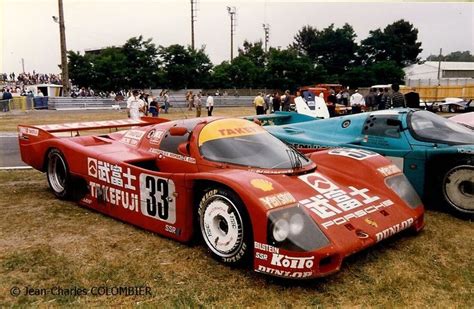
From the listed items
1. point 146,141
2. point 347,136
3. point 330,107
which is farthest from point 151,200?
point 330,107

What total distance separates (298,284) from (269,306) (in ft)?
1.49

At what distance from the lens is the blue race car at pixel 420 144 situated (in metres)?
5.76

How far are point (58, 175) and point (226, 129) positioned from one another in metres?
2.94

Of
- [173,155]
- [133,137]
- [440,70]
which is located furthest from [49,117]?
[440,70]

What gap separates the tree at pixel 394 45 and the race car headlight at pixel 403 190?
50965 millimetres

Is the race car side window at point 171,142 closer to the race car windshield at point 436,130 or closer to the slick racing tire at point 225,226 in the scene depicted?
the slick racing tire at point 225,226

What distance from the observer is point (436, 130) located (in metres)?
6.39

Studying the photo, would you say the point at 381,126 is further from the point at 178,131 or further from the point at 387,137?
the point at 178,131

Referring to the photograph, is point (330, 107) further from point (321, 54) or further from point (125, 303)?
point (321, 54)

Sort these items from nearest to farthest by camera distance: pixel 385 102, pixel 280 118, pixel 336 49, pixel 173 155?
pixel 173 155 < pixel 280 118 < pixel 385 102 < pixel 336 49

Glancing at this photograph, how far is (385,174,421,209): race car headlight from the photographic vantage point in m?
5.00

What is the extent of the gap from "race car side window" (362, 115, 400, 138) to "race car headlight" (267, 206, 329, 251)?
10.4ft

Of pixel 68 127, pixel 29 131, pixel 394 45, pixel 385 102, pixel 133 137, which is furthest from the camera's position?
pixel 394 45

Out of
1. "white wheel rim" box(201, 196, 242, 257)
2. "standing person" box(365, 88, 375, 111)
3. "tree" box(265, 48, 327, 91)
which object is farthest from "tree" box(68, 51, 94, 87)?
"white wheel rim" box(201, 196, 242, 257)
